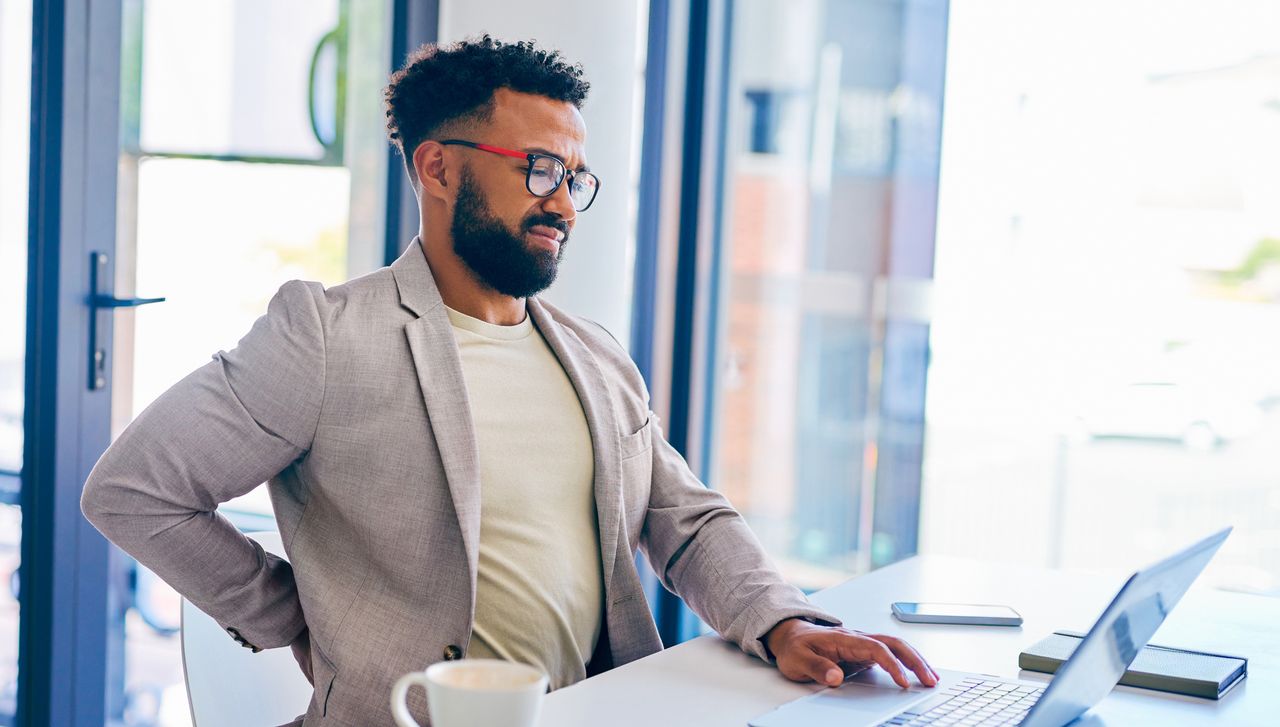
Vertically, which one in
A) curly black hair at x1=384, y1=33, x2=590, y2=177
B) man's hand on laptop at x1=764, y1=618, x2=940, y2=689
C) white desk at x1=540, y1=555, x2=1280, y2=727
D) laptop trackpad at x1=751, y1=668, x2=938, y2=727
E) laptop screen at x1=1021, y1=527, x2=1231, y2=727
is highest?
curly black hair at x1=384, y1=33, x2=590, y2=177

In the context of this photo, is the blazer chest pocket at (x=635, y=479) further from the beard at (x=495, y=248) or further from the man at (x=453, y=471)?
the beard at (x=495, y=248)

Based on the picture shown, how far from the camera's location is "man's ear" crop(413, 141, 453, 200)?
1.77m

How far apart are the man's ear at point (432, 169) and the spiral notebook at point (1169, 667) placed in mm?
1025

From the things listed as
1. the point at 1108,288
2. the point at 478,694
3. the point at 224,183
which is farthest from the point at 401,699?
the point at 1108,288

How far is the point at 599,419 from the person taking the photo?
172 centimetres

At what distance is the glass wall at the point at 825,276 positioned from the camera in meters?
3.26

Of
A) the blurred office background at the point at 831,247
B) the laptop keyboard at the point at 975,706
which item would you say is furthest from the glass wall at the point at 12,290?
the laptop keyboard at the point at 975,706

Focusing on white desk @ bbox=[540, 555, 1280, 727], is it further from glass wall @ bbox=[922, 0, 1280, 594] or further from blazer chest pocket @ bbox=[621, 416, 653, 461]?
glass wall @ bbox=[922, 0, 1280, 594]

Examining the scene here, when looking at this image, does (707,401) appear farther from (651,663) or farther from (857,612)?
(651,663)

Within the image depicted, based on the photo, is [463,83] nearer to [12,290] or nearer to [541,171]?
[541,171]

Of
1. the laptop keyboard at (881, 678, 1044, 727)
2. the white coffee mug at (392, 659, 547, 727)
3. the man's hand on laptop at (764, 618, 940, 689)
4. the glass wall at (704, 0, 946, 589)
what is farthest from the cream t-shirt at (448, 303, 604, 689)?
the glass wall at (704, 0, 946, 589)

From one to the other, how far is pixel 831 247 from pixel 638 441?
5.78ft

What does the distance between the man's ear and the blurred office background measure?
827mm

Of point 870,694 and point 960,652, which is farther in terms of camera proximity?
point 960,652
